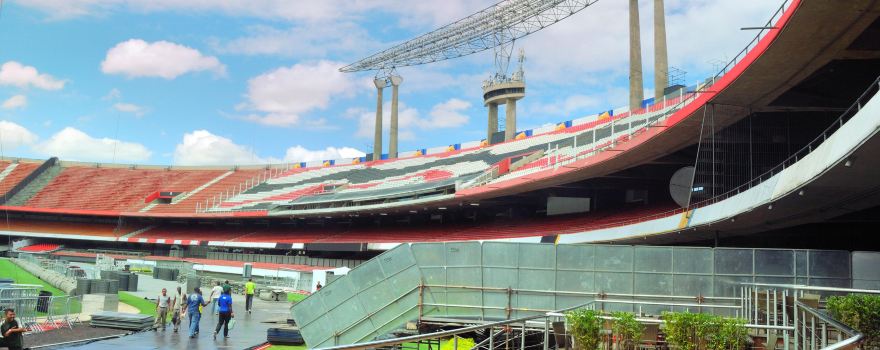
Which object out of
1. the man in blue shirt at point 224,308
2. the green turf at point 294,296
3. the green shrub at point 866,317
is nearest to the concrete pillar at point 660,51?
the green turf at point 294,296

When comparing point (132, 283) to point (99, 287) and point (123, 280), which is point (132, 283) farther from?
point (99, 287)

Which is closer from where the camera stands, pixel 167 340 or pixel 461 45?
pixel 167 340

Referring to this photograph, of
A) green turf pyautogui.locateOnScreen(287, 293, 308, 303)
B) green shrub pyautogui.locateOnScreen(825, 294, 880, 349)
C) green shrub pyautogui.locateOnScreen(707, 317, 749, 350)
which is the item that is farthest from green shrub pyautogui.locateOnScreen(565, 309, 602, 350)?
green turf pyautogui.locateOnScreen(287, 293, 308, 303)

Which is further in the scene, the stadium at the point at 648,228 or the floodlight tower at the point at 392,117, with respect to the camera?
the floodlight tower at the point at 392,117

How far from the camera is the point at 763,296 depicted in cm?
1446

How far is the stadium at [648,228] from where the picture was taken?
45.0ft

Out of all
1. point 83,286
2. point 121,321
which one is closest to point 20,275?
point 83,286

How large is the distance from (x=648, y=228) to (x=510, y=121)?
40.5 metres

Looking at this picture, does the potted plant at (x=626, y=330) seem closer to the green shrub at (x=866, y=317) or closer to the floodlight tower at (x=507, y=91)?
the green shrub at (x=866, y=317)

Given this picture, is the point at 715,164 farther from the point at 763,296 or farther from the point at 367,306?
the point at 367,306

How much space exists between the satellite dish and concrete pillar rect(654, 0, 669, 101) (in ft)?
52.7

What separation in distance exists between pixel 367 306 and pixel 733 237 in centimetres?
1607

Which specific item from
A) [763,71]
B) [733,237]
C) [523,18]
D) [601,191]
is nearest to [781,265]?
[763,71]

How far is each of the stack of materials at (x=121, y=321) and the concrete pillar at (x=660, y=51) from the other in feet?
107
